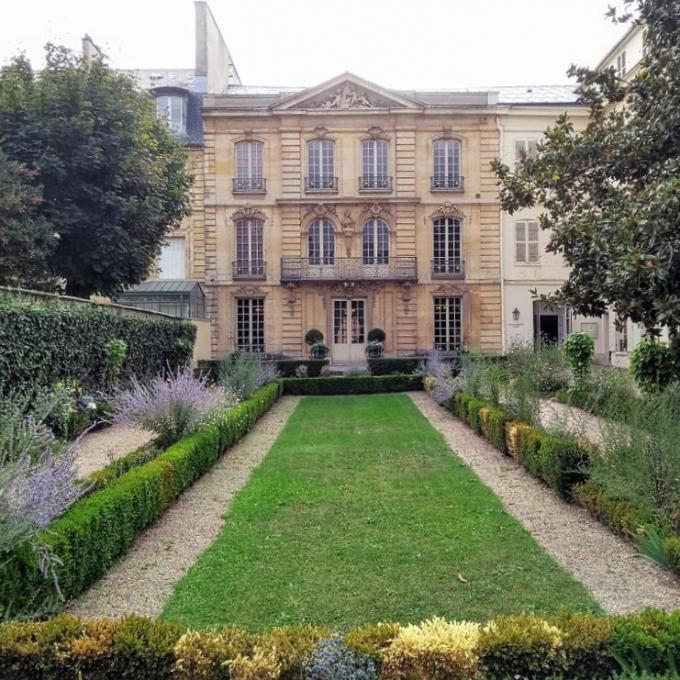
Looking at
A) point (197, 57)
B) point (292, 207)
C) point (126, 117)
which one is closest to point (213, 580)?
point (126, 117)

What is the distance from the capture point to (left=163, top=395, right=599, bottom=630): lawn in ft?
13.1

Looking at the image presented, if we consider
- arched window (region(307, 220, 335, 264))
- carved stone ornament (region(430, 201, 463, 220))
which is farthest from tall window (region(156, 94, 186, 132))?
carved stone ornament (region(430, 201, 463, 220))

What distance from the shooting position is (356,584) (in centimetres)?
434

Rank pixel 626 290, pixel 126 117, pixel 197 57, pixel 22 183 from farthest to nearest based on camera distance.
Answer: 1. pixel 197 57
2. pixel 126 117
3. pixel 22 183
4. pixel 626 290

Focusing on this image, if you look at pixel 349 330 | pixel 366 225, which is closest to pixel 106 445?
pixel 349 330

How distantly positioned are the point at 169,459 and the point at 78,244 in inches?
371

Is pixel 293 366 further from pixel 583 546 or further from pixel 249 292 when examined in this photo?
pixel 583 546

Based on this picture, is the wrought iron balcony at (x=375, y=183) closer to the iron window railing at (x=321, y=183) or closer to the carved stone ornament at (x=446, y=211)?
the iron window railing at (x=321, y=183)

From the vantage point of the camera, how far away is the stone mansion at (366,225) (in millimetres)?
25719

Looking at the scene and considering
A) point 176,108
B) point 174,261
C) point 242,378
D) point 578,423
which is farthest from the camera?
point 176,108

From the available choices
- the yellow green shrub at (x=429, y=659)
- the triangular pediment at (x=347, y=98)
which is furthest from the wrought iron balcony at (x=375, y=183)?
the yellow green shrub at (x=429, y=659)

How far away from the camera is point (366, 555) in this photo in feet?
16.2

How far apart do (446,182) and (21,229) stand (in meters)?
17.6

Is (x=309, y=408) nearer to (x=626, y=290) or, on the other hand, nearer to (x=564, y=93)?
(x=626, y=290)
